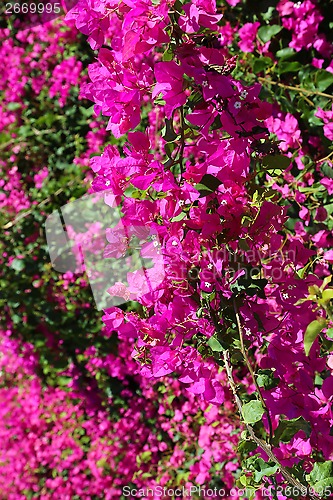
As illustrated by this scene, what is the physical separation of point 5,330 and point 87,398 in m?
0.63

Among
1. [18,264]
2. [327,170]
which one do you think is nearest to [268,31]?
[327,170]

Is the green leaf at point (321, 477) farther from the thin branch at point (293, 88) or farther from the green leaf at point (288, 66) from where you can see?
the green leaf at point (288, 66)

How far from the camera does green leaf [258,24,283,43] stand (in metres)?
1.68

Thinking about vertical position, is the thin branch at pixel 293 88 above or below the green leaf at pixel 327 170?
above

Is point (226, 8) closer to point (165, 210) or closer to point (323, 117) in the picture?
point (323, 117)

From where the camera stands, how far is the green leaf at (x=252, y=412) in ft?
2.79

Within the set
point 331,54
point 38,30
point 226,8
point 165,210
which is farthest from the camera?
point 38,30

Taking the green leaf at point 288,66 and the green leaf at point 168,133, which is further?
the green leaf at point 288,66

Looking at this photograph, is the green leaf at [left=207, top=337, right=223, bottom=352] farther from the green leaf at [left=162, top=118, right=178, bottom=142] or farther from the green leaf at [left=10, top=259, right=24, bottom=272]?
the green leaf at [left=10, top=259, right=24, bottom=272]

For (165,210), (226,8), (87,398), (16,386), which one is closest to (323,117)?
(226,8)

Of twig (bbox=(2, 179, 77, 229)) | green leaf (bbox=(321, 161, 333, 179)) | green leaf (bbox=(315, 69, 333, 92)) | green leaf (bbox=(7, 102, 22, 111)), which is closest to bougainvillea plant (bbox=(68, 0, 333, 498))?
green leaf (bbox=(321, 161, 333, 179))

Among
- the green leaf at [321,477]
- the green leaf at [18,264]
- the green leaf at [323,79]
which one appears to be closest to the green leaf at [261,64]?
the green leaf at [323,79]

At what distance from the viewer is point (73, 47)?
112 inches

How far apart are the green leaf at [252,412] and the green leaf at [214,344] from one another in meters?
0.10
